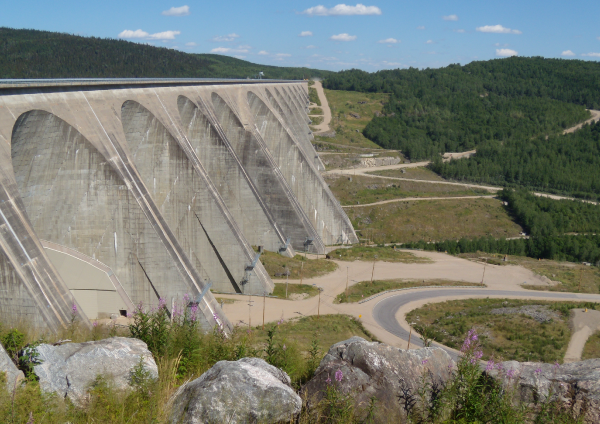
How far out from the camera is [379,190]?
60.8m

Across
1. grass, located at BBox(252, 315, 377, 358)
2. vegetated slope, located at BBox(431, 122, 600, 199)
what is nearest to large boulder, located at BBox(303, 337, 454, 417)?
grass, located at BBox(252, 315, 377, 358)

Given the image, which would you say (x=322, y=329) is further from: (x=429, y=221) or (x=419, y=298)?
(x=429, y=221)

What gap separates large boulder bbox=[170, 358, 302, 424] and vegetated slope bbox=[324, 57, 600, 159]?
76556mm

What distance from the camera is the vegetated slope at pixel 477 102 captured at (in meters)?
90.4

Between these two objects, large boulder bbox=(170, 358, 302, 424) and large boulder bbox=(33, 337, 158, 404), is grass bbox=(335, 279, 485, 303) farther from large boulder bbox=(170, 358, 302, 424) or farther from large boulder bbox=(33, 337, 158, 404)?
large boulder bbox=(170, 358, 302, 424)

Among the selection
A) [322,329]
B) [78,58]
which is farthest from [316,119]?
[322,329]

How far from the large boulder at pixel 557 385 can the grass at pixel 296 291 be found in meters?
18.6

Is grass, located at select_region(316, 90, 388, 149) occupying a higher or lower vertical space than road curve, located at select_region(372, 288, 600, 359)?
higher

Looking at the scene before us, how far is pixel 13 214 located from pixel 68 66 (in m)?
78.1

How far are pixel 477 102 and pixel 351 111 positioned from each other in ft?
98.5

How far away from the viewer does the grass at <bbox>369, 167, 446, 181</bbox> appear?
6865 cm

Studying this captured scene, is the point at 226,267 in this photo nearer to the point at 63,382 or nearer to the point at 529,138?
the point at 63,382

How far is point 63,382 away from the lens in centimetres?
711

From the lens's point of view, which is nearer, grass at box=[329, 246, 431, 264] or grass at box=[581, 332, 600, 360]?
grass at box=[581, 332, 600, 360]
